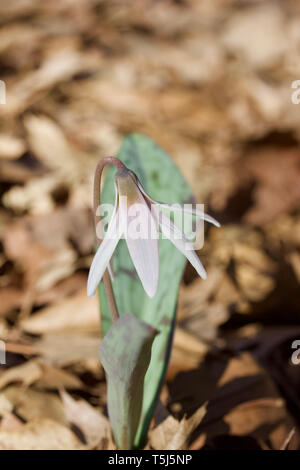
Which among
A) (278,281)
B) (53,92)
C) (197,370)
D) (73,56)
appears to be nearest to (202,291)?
(278,281)

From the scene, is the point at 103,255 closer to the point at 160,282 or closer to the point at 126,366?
the point at 126,366

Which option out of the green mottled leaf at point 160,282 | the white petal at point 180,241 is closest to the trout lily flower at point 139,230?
the white petal at point 180,241

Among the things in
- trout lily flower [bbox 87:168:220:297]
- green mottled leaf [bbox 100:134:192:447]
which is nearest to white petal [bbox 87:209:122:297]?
trout lily flower [bbox 87:168:220:297]

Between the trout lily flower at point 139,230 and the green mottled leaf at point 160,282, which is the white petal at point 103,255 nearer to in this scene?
the trout lily flower at point 139,230

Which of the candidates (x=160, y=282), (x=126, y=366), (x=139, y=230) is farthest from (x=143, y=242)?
(x=160, y=282)

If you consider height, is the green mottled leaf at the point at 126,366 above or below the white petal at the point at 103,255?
below
